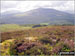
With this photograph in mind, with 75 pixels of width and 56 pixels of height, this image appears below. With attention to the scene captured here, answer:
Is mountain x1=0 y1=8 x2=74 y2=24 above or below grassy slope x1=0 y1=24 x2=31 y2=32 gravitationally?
above

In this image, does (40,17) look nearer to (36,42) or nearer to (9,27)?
(36,42)

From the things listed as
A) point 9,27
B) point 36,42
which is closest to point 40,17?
point 36,42

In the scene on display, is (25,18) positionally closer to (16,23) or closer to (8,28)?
(16,23)

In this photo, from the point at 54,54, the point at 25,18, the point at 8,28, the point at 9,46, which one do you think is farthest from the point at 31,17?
the point at 54,54

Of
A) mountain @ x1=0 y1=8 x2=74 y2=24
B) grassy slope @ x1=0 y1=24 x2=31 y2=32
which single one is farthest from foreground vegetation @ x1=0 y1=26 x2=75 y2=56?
mountain @ x1=0 y1=8 x2=74 y2=24

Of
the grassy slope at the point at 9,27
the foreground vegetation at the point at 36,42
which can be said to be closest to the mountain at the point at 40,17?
the grassy slope at the point at 9,27

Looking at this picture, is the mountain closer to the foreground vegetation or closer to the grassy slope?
the grassy slope
